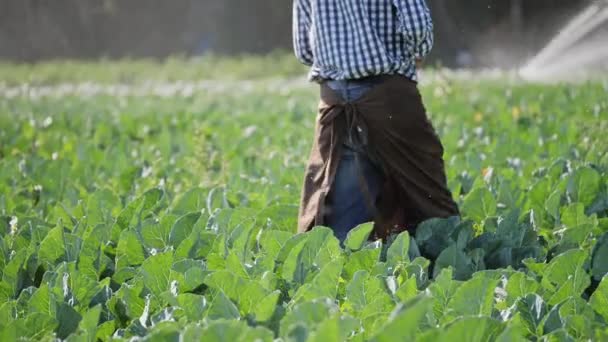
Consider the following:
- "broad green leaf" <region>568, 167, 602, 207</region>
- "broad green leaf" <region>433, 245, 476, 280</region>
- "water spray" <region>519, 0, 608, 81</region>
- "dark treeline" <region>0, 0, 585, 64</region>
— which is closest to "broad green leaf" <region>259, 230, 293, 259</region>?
"broad green leaf" <region>433, 245, 476, 280</region>

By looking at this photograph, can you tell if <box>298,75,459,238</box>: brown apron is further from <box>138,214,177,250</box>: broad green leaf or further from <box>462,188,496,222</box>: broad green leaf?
<box>138,214,177,250</box>: broad green leaf

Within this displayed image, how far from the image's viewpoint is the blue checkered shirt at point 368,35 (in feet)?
12.8

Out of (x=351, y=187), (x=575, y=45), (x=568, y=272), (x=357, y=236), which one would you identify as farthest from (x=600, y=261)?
(x=575, y=45)

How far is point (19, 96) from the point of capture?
14.8 meters

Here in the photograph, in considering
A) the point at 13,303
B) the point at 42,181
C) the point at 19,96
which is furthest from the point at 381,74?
the point at 19,96

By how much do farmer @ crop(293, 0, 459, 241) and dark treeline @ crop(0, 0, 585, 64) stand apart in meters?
26.3

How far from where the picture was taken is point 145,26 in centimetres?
3238

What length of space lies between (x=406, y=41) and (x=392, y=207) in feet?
2.31

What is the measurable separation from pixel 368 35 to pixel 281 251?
928 mm

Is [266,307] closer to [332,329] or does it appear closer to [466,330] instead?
[332,329]

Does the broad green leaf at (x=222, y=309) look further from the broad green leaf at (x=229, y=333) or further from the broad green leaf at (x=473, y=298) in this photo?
the broad green leaf at (x=473, y=298)

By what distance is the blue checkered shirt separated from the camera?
12.8 feet

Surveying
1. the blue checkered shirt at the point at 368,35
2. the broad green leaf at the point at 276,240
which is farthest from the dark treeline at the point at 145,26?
the broad green leaf at the point at 276,240

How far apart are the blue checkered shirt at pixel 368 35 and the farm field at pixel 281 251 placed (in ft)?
2.23
